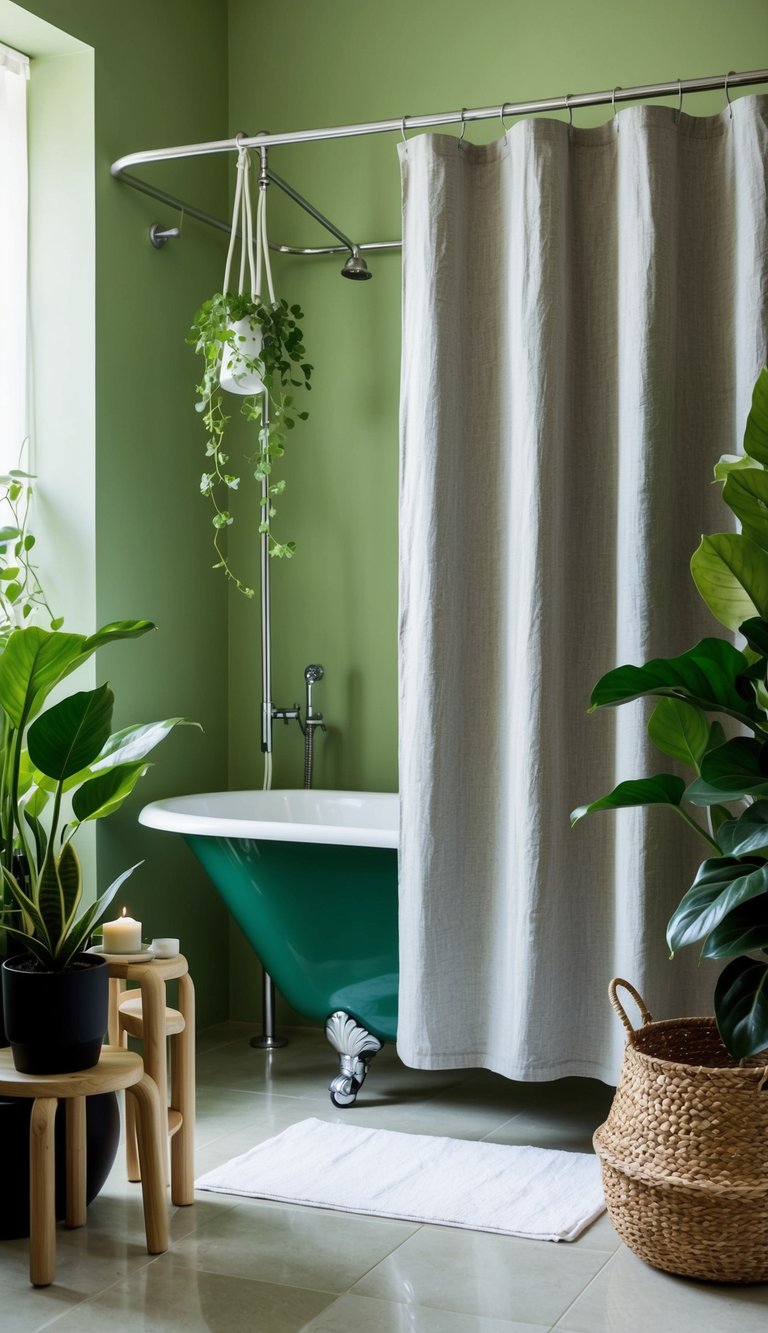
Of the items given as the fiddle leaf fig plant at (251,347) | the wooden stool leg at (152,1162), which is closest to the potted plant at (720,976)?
the wooden stool leg at (152,1162)

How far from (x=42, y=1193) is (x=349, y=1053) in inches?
41.0

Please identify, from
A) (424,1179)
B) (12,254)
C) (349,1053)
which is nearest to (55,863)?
(424,1179)

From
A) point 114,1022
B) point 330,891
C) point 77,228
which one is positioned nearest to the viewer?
point 114,1022

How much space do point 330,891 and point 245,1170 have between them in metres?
0.61

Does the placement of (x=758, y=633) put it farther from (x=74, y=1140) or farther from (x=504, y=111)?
(x=74, y=1140)

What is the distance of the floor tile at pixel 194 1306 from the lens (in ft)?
6.31

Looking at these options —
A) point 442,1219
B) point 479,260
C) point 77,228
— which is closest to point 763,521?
point 479,260

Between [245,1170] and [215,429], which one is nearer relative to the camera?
[245,1170]

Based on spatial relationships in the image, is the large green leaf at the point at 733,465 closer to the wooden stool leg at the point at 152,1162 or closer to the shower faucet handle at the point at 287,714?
the wooden stool leg at the point at 152,1162

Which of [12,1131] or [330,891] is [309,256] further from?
[12,1131]

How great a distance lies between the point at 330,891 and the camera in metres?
2.89

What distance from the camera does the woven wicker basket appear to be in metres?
2.01

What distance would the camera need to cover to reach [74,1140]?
225 centimetres

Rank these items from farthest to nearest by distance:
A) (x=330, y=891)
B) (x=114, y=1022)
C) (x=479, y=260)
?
(x=330, y=891) < (x=479, y=260) < (x=114, y=1022)
